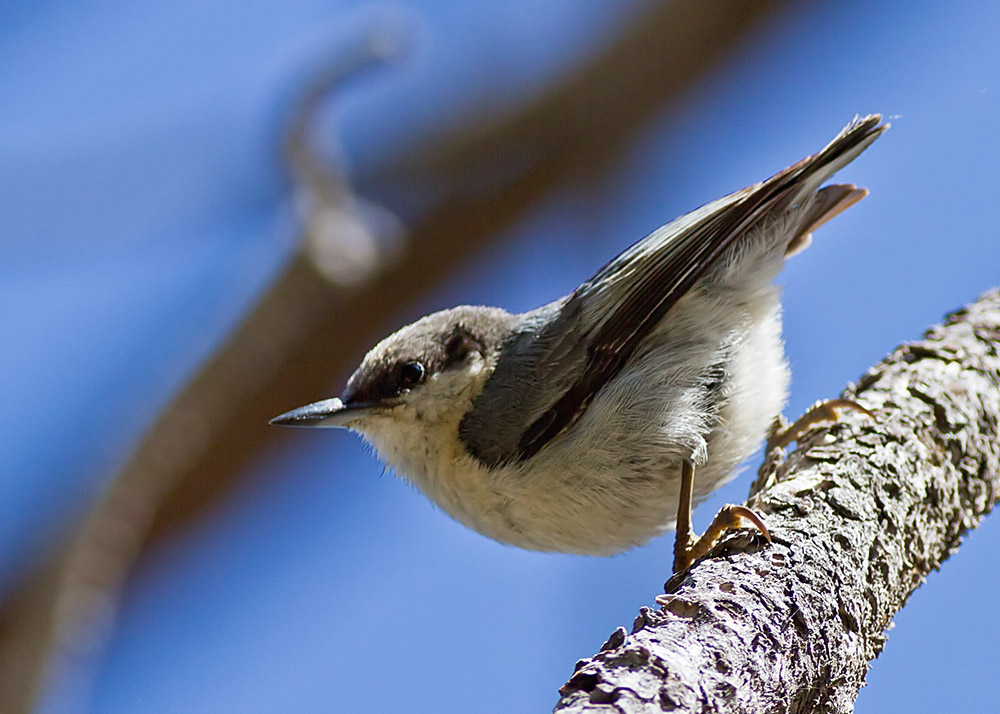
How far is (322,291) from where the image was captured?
3.57 meters

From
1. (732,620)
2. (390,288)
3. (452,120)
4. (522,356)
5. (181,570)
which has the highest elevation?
(452,120)

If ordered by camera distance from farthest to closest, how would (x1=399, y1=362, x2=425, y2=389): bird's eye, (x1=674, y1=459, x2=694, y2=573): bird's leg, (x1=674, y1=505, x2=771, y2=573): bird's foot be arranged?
(x1=399, y1=362, x2=425, y2=389): bird's eye → (x1=674, y1=459, x2=694, y2=573): bird's leg → (x1=674, y1=505, x2=771, y2=573): bird's foot

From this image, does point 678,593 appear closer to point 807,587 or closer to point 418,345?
point 807,587

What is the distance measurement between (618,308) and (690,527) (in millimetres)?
574

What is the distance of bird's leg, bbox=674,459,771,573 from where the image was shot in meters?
1.80

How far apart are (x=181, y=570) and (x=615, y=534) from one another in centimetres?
273

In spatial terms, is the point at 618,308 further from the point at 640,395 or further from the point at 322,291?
the point at 322,291

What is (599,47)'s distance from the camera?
4152 mm

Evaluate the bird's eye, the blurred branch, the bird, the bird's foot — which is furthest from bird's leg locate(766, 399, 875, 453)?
the blurred branch

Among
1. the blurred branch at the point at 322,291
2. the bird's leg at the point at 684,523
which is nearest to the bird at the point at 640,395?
the bird's leg at the point at 684,523

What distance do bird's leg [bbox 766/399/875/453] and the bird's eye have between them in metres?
0.96

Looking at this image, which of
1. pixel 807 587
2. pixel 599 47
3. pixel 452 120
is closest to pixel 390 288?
pixel 452 120

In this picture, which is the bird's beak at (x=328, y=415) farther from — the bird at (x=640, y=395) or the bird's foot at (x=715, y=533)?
the bird's foot at (x=715, y=533)

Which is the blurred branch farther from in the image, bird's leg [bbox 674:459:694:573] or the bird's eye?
bird's leg [bbox 674:459:694:573]
